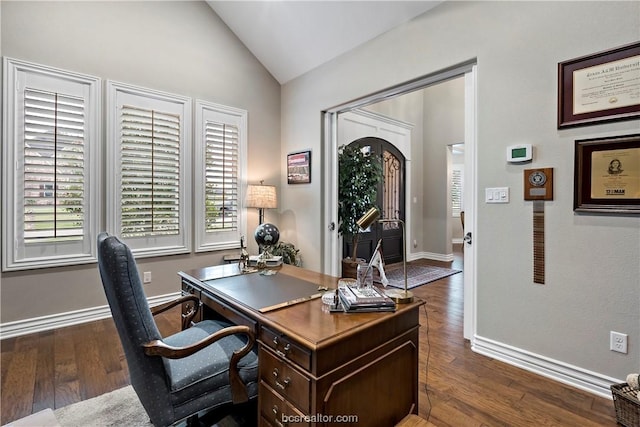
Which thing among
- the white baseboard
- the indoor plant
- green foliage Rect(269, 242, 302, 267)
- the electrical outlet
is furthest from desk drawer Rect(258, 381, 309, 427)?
the white baseboard

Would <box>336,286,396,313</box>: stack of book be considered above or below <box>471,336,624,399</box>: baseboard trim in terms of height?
above

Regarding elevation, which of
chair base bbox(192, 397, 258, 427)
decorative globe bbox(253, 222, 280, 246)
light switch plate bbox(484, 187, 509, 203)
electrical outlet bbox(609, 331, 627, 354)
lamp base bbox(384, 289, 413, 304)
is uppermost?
light switch plate bbox(484, 187, 509, 203)

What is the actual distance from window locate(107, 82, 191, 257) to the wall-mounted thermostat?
3.41 meters

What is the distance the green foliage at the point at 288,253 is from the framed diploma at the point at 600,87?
311 centimetres

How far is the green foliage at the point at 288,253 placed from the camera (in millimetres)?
4145

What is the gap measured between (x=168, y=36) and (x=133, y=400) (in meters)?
3.77

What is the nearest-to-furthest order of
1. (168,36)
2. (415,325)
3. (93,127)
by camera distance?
(415,325) < (93,127) < (168,36)

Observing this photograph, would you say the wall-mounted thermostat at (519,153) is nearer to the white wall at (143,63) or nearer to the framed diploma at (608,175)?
the framed diploma at (608,175)

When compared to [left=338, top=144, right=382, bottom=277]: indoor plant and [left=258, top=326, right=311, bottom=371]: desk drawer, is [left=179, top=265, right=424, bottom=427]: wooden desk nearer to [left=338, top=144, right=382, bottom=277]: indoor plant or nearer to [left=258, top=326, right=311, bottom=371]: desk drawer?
[left=258, top=326, right=311, bottom=371]: desk drawer

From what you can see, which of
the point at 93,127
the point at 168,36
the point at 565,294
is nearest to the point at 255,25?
the point at 168,36

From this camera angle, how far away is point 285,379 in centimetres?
127

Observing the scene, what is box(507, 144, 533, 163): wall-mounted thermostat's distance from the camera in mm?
2271

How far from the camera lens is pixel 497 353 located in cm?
245

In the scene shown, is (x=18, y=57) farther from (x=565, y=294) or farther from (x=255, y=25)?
(x=565, y=294)
